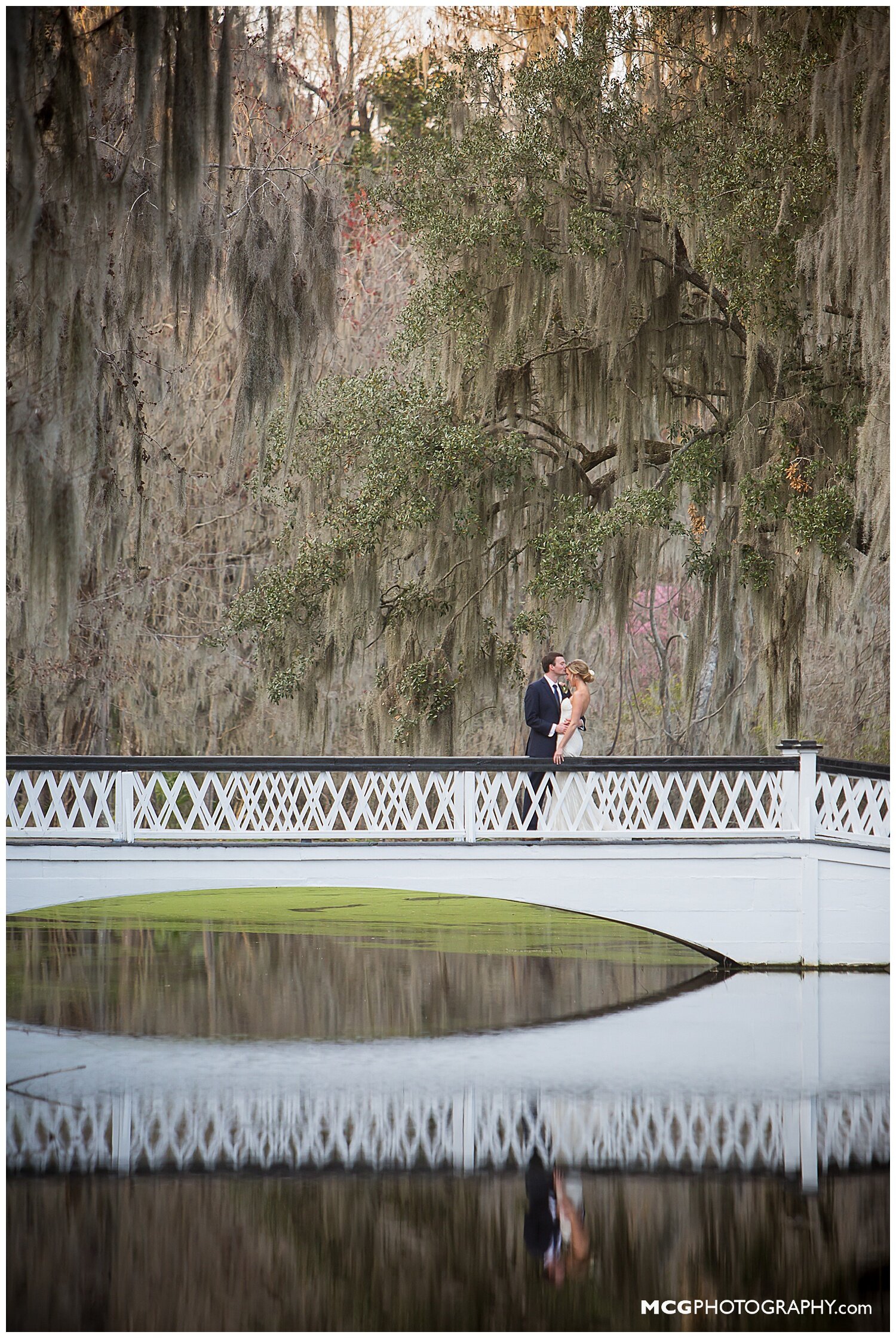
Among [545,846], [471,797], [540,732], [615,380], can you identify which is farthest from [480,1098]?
[615,380]

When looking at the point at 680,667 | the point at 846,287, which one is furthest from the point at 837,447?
the point at 680,667

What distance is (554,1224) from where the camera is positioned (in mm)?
5098

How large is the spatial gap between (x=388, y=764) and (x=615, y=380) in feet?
12.1

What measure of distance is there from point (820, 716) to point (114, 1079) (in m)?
10.4

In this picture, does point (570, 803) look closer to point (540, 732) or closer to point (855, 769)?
point (540, 732)

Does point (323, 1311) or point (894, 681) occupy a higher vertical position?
point (894, 681)

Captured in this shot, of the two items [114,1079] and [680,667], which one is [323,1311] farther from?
[680,667]

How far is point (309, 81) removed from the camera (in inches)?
560

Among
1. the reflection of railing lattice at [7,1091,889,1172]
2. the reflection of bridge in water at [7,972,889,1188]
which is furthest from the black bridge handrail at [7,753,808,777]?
the reflection of railing lattice at [7,1091,889,1172]

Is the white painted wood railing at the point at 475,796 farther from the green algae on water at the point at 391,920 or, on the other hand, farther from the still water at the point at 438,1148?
the green algae on water at the point at 391,920

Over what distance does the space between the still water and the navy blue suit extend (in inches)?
55.0

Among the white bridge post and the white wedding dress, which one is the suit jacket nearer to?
the white wedding dress

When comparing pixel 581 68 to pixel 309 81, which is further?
pixel 309 81

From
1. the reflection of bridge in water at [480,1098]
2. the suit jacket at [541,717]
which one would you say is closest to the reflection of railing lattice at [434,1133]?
the reflection of bridge in water at [480,1098]
